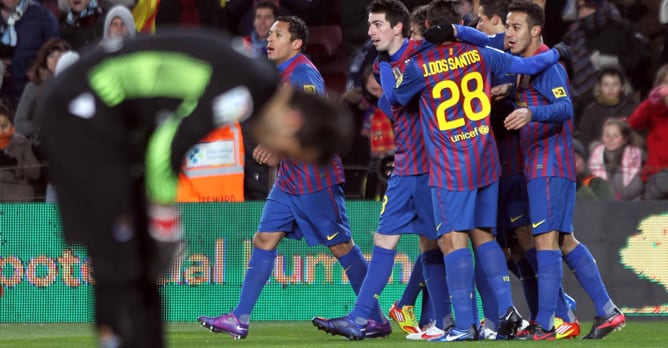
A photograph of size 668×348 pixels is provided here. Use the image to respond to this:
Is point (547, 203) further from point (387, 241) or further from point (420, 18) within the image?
point (420, 18)

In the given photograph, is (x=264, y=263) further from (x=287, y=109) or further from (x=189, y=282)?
(x=287, y=109)

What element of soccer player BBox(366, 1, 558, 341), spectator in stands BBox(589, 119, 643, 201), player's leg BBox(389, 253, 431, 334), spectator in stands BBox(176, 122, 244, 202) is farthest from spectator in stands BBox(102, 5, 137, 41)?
soccer player BBox(366, 1, 558, 341)

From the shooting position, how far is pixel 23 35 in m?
15.0

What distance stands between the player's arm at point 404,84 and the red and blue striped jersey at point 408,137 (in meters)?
0.24

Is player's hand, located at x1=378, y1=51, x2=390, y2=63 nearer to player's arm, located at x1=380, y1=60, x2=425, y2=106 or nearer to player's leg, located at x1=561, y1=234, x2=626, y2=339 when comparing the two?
player's arm, located at x1=380, y1=60, x2=425, y2=106

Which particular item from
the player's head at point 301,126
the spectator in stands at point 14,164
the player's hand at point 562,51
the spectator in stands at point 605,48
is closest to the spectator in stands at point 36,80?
the spectator in stands at point 14,164

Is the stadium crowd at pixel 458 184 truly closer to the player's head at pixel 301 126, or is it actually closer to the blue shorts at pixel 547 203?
the blue shorts at pixel 547 203

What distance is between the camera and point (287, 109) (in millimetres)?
4664

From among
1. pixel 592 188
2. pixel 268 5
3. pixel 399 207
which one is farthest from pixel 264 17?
pixel 399 207

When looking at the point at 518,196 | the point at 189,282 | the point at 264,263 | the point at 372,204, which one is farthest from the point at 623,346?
the point at 189,282

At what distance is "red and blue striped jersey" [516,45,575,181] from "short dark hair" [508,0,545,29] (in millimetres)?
198

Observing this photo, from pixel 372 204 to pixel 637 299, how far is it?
2422mm

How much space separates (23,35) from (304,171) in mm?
6189

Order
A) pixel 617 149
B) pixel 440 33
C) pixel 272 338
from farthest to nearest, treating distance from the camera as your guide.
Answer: pixel 617 149 → pixel 272 338 → pixel 440 33
